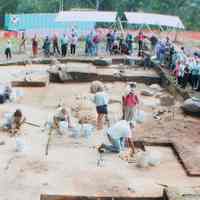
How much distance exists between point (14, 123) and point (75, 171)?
3642 millimetres

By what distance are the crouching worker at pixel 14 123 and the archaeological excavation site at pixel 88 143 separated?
54 millimetres

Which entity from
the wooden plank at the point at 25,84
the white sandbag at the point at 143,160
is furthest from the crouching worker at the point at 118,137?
the wooden plank at the point at 25,84

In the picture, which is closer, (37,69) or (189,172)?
(189,172)

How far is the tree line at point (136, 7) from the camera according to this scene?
1772 inches

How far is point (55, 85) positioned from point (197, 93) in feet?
21.6

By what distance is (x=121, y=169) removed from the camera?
13758 mm

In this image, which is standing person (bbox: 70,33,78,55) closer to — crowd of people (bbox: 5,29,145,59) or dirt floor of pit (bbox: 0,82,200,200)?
crowd of people (bbox: 5,29,145,59)

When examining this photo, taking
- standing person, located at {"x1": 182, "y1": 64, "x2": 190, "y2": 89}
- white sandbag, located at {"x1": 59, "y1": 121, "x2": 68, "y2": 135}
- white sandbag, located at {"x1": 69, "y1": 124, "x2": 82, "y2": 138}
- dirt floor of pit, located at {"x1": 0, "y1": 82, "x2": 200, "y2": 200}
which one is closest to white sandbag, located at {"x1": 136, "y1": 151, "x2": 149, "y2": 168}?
dirt floor of pit, located at {"x1": 0, "y1": 82, "x2": 200, "y2": 200}

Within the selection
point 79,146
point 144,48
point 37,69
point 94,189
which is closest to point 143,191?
point 94,189

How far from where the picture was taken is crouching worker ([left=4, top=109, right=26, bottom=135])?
16312 mm

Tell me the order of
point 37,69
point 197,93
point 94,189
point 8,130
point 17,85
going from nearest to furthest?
point 94,189 → point 8,130 → point 197,93 → point 17,85 → point 37,69

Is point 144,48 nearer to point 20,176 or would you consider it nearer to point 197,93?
point 197,93

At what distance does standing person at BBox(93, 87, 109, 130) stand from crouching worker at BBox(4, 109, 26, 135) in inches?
88.6

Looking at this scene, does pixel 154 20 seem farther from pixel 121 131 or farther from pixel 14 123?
pixel 121 131
